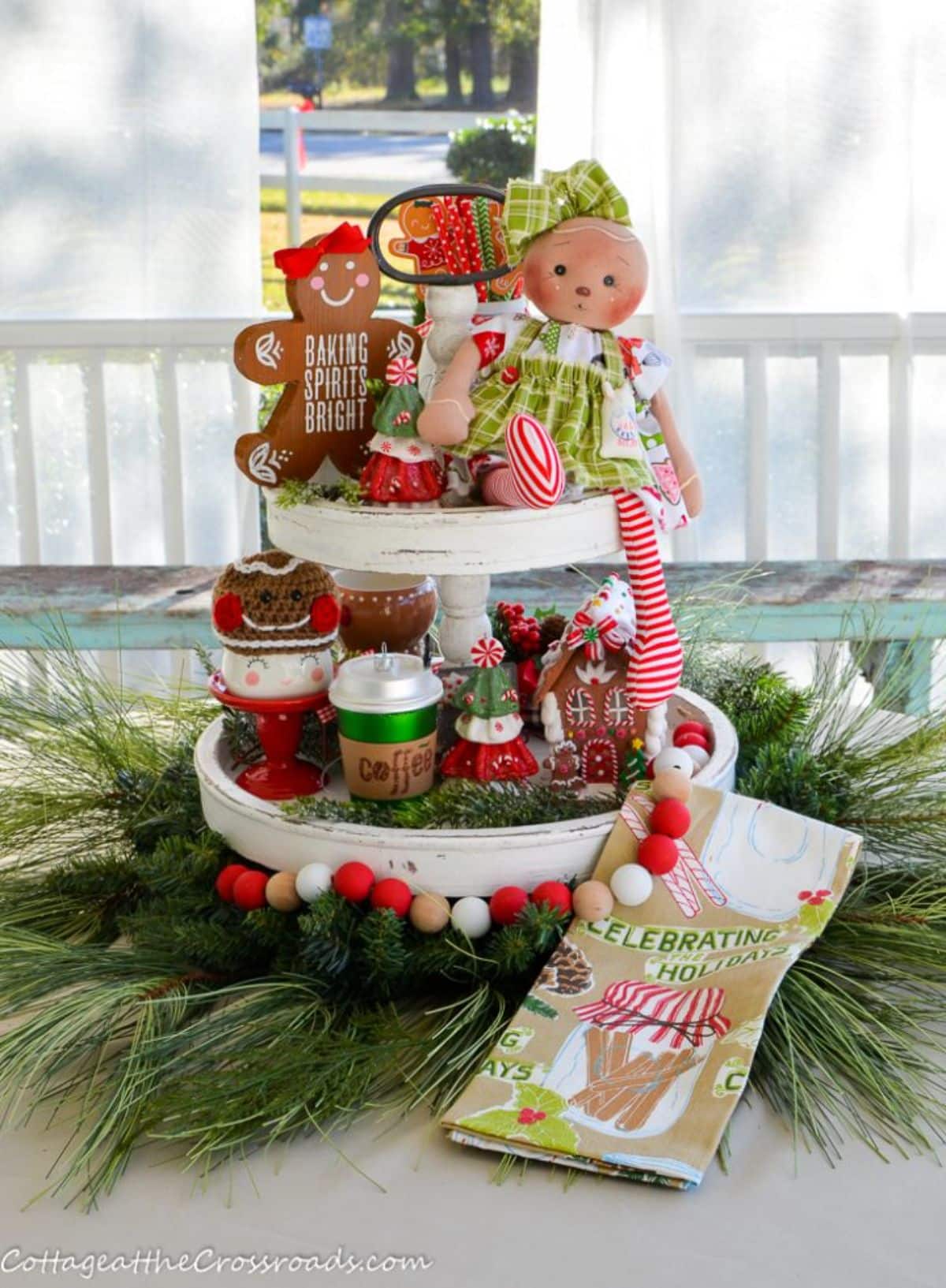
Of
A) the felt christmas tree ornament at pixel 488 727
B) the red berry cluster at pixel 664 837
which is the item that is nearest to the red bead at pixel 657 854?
the red berry cluster at pixel 664 837

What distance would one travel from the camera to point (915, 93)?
221 centimetres

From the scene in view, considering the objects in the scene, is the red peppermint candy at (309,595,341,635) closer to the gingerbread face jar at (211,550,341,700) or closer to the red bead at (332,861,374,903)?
the gingerbread face jar at (211,550,341,700)

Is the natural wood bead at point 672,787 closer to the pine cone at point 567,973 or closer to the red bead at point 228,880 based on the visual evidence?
the pine cone at point 567,973

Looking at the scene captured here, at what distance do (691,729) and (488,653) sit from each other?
0.16 metres

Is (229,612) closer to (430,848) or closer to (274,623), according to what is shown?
(274,623)

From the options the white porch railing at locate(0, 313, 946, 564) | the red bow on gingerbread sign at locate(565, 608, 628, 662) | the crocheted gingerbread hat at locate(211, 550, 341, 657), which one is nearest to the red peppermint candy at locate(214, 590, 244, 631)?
the crocheted gingerbread hat at locate(211, 550, 341, 657)

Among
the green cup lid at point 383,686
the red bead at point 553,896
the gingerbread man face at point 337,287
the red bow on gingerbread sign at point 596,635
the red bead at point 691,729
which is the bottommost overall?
the red bead at point 553,896

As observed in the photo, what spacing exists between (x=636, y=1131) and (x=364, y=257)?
1.75ft

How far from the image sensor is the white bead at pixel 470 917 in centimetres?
86

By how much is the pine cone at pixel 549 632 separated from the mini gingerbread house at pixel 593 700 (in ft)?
0.35

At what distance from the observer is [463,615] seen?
102cm

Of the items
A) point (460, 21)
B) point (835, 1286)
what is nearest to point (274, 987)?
point (835, 1286)

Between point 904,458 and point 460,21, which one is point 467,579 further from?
point 460,21

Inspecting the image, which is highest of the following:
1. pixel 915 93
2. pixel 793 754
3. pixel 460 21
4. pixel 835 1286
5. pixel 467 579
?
pixel 460 21
